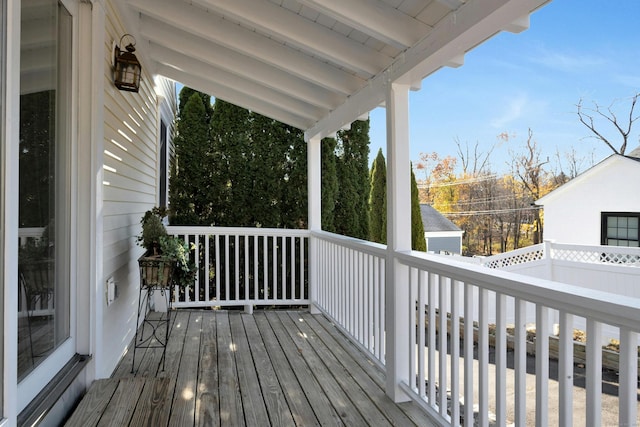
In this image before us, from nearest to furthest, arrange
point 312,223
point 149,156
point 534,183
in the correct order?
point 149,156 → point 312,223 → point 534,183

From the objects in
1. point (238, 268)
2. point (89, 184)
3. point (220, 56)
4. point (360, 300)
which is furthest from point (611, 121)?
point (89, 184)

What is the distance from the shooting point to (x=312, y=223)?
5191mm

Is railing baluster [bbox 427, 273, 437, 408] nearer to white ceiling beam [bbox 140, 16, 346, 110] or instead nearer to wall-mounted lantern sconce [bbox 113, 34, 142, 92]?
white ceiling beam [bbox 140, 16, 346, 110]

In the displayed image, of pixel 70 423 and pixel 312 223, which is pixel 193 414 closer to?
pixel 70 423

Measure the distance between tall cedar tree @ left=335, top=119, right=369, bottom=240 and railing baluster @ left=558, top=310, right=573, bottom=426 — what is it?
5131 millimetres

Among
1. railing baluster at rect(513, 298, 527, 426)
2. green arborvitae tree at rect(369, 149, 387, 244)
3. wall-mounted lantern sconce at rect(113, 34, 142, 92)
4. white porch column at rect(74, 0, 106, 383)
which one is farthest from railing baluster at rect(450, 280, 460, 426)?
green arborvitae tree at rect(369, 149, 387, 244)

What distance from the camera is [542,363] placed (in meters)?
1.61

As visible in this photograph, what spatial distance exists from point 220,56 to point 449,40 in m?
2.36

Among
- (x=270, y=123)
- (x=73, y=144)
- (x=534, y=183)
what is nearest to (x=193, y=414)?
(x=73, y=144)

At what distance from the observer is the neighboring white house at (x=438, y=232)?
15.2 metres

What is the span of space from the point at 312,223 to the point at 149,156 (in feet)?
6.36

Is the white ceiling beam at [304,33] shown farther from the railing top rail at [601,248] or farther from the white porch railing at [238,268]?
the railing top rail at [601,248]

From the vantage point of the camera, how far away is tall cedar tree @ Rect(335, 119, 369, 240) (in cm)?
662

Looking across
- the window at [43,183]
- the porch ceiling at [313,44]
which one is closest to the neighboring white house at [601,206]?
the porch ceiling at [313,44]
